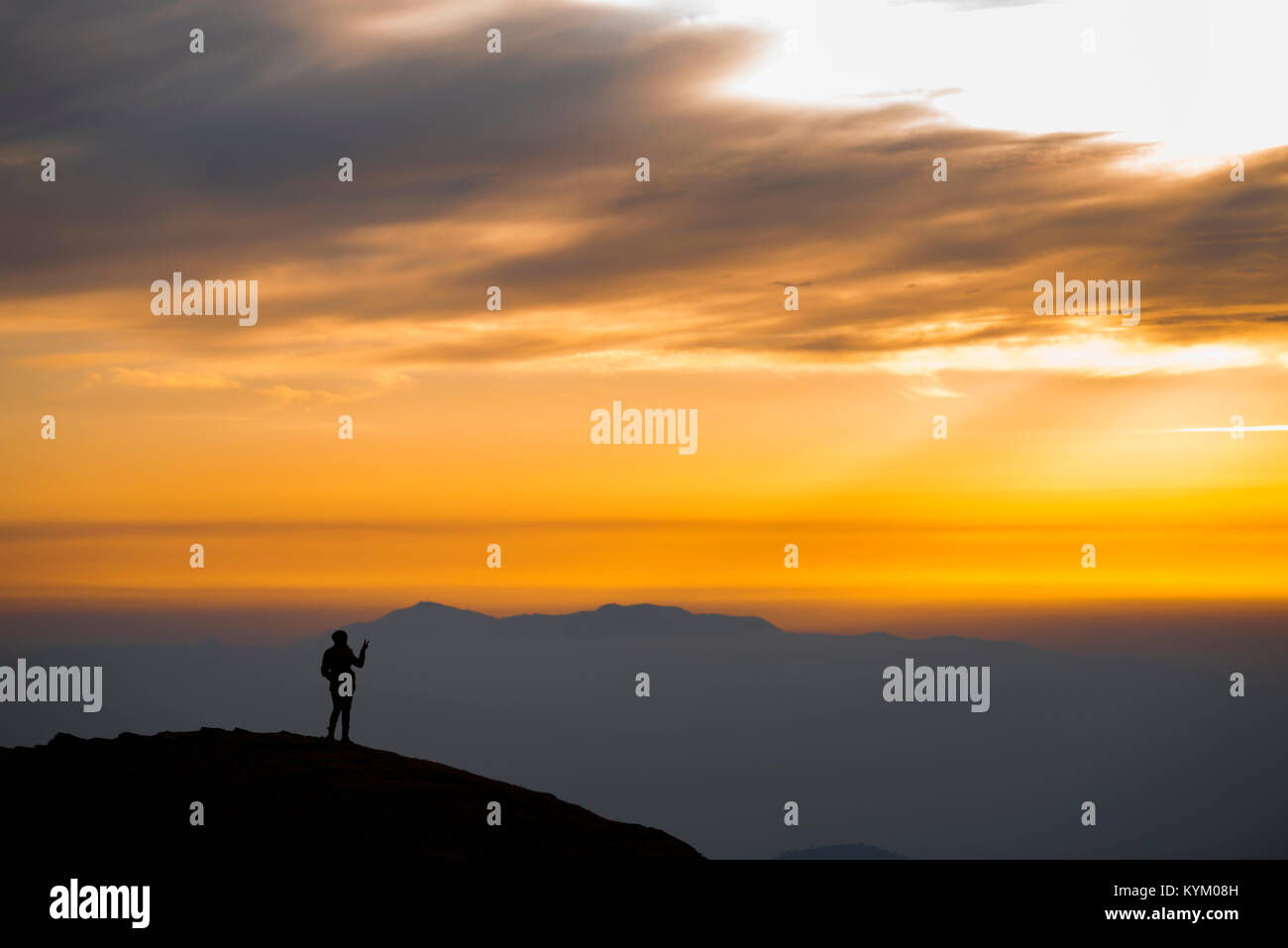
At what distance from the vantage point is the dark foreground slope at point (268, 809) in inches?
872

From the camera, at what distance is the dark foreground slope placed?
22.1 metres

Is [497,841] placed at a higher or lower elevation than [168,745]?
lower

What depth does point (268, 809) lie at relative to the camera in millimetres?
23844
